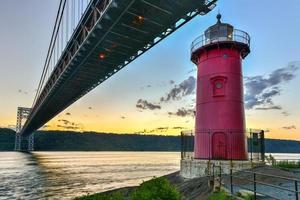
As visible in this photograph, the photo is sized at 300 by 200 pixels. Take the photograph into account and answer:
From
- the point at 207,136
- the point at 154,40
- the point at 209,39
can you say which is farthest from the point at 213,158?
the point at 154,40

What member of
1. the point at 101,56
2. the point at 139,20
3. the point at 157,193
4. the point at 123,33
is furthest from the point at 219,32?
the point at 157,193

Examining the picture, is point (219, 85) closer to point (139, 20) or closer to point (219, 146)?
point (219, 146)

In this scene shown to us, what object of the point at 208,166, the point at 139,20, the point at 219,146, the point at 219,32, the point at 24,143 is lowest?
the point at 24,143

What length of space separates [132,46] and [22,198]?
38.9ft

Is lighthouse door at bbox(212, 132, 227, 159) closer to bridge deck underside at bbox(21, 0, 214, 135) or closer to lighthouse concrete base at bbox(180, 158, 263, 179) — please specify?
lighthouse concrete base at bbox(180, 158, 263, 179)

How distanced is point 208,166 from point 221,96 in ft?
12.3

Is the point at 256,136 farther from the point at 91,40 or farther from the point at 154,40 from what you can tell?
the point at 91,40

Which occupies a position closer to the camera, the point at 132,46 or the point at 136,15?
the point at 136,15

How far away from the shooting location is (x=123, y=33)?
16953 millimetres

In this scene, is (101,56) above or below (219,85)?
above

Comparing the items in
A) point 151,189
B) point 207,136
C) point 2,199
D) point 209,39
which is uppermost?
point 209,39

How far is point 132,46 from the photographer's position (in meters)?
19.2

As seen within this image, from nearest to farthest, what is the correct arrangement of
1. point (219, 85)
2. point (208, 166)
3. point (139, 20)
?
point (208, 166) → point (139, 20) → point (219, 85)

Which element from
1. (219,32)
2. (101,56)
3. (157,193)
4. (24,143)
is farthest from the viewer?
(24,143)
